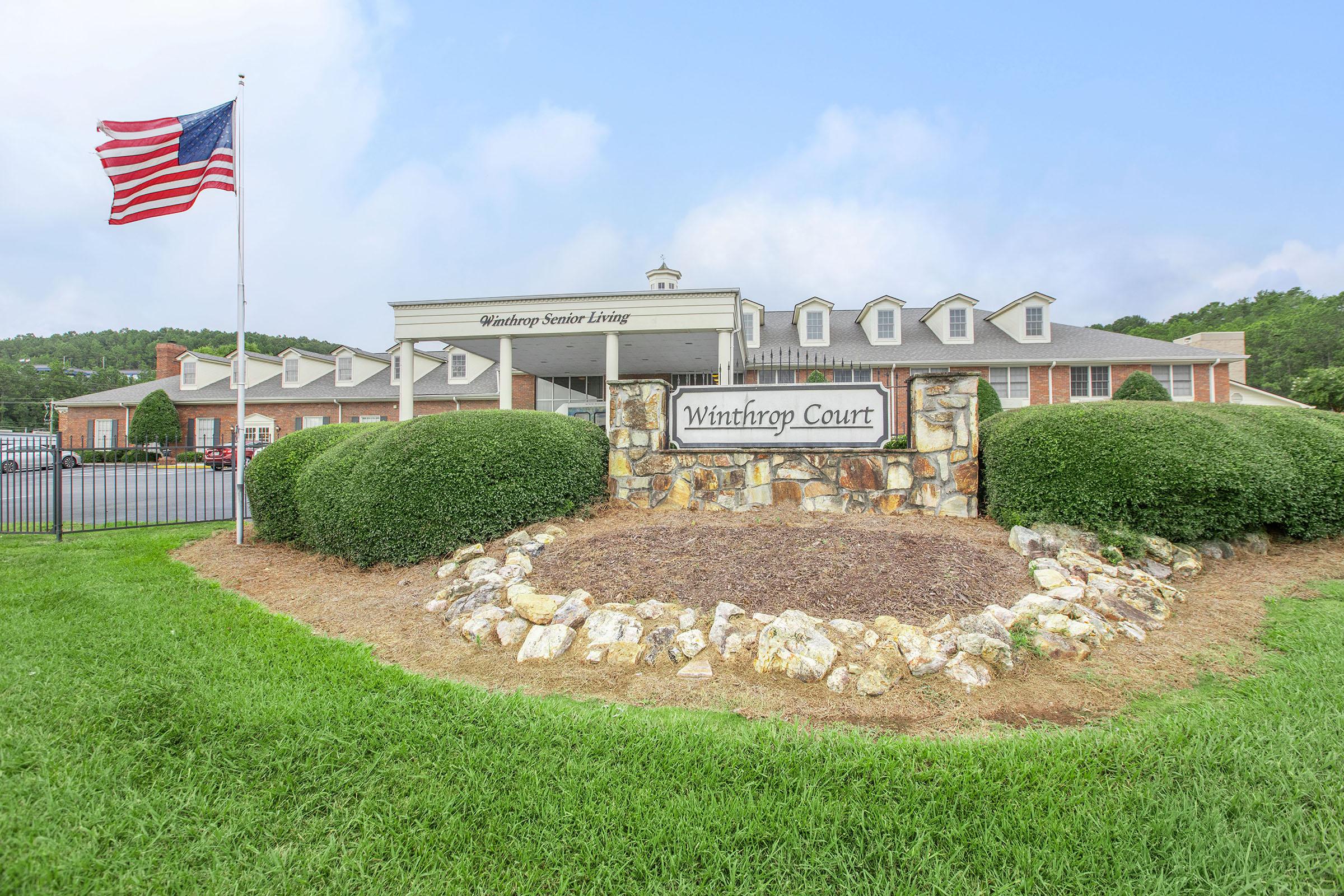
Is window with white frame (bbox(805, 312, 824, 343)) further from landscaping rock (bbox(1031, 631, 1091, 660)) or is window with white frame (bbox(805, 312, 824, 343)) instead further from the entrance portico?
landscaping rock (bbox(1031, 631, 1091, 660))

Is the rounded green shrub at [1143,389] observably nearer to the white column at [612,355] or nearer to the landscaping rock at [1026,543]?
the landscaping rock at [1026,543]

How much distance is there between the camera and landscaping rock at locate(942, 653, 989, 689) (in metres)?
3.13

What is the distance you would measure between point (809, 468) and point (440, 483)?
154 inches

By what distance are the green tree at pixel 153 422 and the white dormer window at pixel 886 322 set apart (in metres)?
31.0

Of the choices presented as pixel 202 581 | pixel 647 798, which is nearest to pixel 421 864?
pixel 647 798

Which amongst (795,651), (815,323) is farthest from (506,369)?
(795,651)

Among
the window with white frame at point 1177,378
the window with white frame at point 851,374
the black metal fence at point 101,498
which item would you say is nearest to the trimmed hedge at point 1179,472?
the black metal fence at point 101,498

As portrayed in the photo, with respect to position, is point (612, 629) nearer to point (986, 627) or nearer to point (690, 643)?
point (690, 643)

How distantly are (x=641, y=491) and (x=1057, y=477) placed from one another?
13.9 feet

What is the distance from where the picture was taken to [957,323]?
22703mm

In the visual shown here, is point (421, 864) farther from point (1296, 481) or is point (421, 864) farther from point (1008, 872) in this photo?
point (1296, 481)

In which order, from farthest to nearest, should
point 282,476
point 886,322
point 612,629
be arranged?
point 886,322 → point 282,476 → point 612,629

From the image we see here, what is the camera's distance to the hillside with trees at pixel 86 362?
173 ft

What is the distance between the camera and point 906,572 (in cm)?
437
